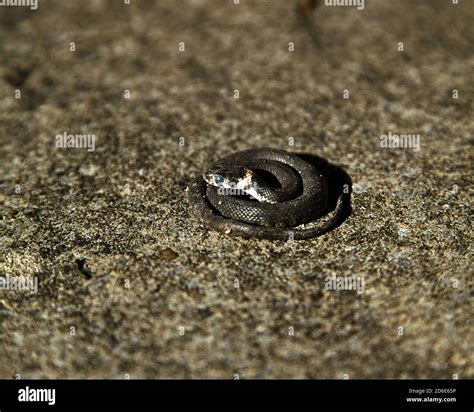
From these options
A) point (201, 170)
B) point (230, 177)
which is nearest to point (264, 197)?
point (230, 177)

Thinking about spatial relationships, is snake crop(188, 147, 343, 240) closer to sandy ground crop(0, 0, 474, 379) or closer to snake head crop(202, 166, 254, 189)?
snake head crop(202, 166, 254, 189)

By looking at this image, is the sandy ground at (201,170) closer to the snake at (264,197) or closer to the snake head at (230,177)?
the snake at (264,197)

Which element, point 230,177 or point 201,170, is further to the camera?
point 201,170

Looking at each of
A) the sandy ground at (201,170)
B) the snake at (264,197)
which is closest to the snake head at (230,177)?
the snake at (264,197)

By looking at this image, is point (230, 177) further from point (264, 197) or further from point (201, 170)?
point (201, 170)

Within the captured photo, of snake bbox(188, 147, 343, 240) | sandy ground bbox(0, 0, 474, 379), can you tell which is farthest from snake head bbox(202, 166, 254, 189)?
sandy ground bbox(0, 0, 474, 379)

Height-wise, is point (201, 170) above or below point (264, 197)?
above
